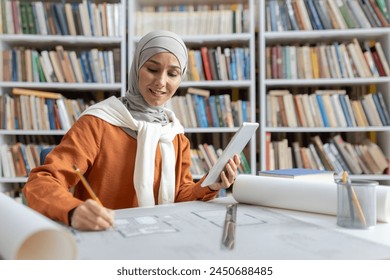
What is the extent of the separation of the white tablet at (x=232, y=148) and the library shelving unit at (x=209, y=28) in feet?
4.86

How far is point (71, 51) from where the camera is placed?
281 centimetres

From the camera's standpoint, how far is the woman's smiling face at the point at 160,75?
4.45ft

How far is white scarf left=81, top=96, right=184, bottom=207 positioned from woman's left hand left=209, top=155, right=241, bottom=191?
0.74ft

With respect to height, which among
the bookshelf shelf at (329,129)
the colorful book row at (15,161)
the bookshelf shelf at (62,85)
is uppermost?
the bookshelf shelf at (62,85)

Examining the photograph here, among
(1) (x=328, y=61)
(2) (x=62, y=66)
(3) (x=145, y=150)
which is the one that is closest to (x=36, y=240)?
(3) (x=145, y=150)

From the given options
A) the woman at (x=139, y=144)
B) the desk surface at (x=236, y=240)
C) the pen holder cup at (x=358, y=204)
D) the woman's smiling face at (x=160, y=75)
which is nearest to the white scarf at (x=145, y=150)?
the woman at (x=139, y=144)

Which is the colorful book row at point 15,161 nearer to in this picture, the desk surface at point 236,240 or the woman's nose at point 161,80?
the woman's nose at point 161,80

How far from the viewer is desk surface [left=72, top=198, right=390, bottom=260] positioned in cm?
66

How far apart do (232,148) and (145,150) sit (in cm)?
35

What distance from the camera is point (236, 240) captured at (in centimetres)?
74

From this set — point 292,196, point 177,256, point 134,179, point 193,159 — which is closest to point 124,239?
point 177,256

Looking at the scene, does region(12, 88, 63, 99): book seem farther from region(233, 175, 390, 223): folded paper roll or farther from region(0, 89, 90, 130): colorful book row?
region(233, 175, 390, 223): folded paper roll

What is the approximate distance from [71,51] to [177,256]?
8.09 feet

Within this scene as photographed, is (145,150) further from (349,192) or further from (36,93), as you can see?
(36,93)
